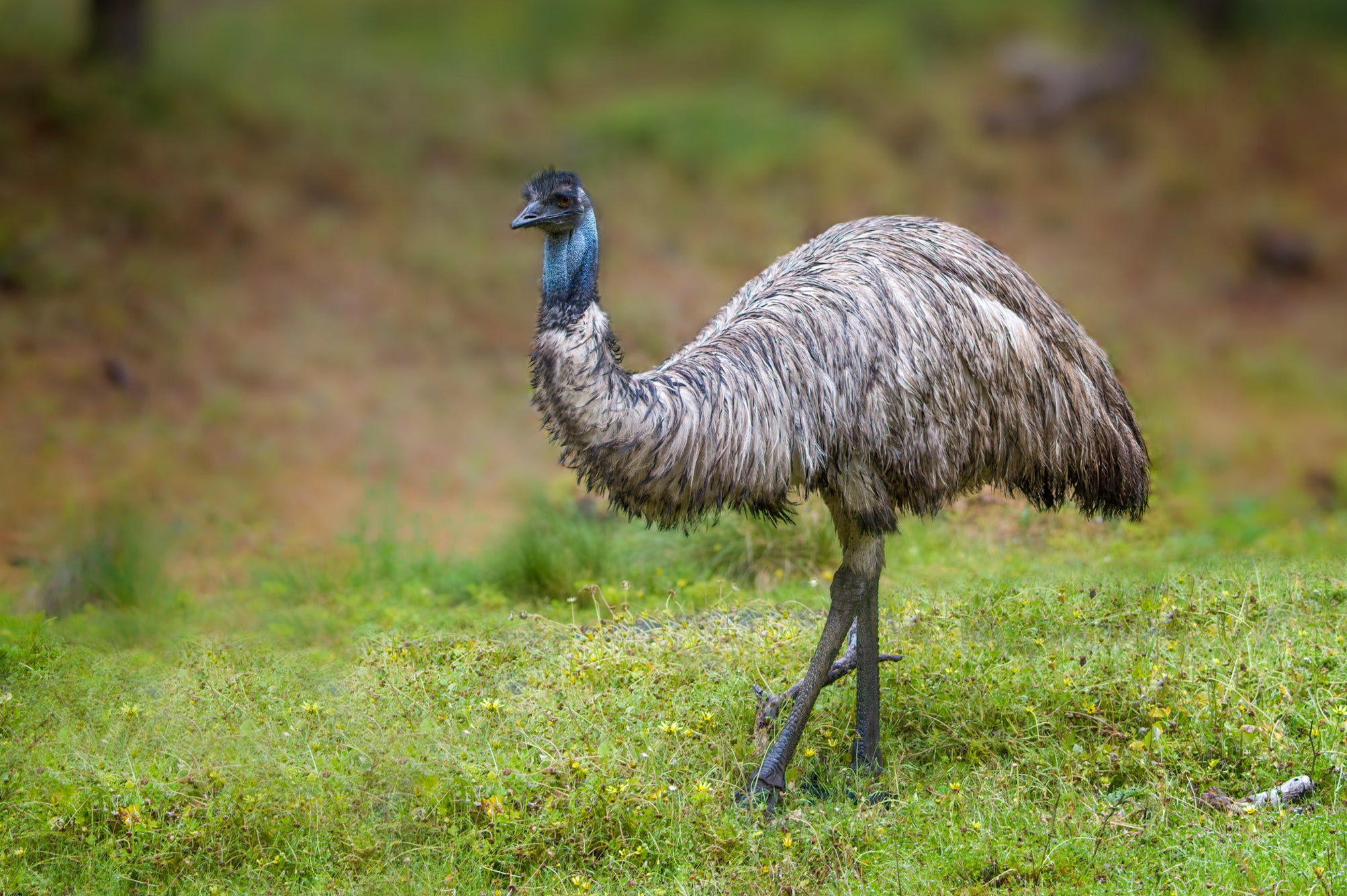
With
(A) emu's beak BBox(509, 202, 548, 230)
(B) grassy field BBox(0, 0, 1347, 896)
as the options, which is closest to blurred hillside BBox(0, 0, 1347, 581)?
(B) grassy field BBox(0, 0, 1347, 896)

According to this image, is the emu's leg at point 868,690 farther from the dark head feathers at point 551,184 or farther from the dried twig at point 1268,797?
the dark head feathers at point 551,184

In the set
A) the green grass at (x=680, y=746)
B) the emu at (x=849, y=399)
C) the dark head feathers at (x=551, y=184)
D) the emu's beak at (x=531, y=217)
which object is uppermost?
the dark head feathers at (x=551, y=184)

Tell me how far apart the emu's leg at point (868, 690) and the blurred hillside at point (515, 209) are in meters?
3.71

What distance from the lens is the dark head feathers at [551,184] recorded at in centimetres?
439

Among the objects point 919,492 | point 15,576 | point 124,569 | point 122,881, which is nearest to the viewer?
point 122,881

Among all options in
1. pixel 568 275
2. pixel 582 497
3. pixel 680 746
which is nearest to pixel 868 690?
pixel 680 746

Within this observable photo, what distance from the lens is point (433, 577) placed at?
7.76 metres

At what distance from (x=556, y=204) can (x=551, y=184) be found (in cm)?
6

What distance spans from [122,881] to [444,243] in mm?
9928

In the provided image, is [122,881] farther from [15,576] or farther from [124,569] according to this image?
[15,576]

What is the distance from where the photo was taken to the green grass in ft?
14.8

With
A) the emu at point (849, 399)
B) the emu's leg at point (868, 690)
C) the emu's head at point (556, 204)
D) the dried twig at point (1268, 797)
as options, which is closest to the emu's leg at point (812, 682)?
the emu at point (849, 399)

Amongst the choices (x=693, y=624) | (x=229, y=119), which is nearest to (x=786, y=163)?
(x=229, y=119)

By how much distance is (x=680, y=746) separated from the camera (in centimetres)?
506
